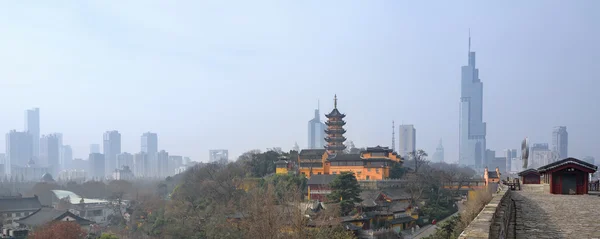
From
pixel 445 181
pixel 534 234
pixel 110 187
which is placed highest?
pixel 534 234

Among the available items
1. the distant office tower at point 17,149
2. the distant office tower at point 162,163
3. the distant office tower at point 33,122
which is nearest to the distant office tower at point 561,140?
the distant office tower at point 162,163

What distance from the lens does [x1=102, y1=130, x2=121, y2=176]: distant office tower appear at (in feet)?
424

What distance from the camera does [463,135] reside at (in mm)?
161750

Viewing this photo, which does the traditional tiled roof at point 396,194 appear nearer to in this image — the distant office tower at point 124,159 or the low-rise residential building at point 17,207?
the low-rise residential building at point 17,207

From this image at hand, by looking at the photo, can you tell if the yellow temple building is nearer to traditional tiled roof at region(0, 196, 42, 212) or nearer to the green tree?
the green tree

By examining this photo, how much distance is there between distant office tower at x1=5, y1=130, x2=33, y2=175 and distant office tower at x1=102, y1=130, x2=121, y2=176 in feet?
66.2

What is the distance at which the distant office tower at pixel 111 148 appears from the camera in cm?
12938

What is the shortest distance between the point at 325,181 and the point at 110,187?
3922 centimetres

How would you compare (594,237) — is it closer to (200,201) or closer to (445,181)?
(200,201)

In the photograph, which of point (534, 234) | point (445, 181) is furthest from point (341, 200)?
point (534, 234)

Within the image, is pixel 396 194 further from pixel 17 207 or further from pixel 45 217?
pixel 17 207

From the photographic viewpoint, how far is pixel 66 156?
14725 cm

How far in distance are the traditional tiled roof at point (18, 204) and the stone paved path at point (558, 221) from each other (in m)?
41.9

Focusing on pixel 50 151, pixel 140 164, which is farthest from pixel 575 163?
pixel 50 151
